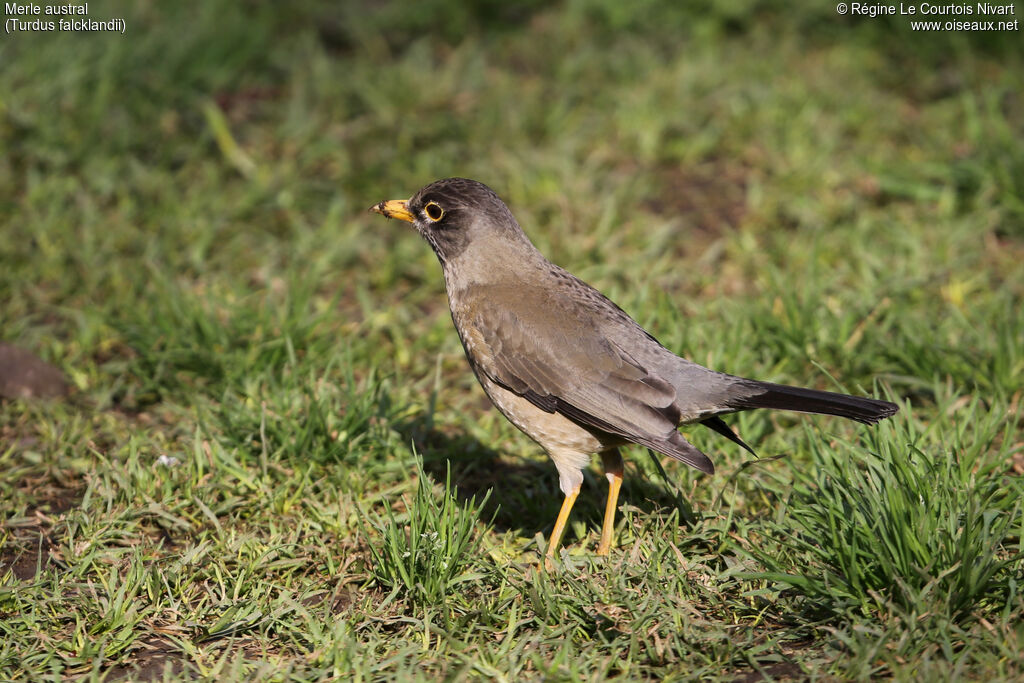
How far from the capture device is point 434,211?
215 inches

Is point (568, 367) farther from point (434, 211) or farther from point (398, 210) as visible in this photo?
point (398, 210)

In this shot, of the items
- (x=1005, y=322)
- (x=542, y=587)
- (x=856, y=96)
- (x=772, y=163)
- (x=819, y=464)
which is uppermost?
(x=856, y=96)

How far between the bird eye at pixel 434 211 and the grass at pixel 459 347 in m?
0.96

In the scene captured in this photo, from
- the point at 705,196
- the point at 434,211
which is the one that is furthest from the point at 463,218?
the point at 705,196

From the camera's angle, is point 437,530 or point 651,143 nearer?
point 437,530

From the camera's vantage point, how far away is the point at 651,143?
345 inches

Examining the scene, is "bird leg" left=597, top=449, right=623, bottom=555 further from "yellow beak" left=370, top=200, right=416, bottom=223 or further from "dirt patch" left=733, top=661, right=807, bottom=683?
"yellow beak" left=370, top=200, right=416, bottom=223

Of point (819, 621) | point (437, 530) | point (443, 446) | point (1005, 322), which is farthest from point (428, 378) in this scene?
point (1005, 322)

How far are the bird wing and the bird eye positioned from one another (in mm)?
523

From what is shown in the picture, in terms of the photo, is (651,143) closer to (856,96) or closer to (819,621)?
(856,96)

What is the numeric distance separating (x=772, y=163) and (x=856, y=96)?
5.06 ft

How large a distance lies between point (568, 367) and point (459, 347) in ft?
6.22

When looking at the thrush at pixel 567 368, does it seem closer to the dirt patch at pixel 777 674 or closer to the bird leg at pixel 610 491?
the bird leg at pixel 610 491

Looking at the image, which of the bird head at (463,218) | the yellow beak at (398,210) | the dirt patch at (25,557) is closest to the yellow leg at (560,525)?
the bird head at (463,218)
